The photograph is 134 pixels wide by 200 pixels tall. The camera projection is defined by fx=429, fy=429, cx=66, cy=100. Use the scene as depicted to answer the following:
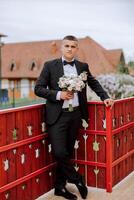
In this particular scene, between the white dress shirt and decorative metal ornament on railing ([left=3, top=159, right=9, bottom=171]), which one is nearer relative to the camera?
decorative metal ornament on railing ([left=3, top=159, right=9, bottom=171])

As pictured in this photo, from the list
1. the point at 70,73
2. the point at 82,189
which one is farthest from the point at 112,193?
the point at 70,73

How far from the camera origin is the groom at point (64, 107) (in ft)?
12.4

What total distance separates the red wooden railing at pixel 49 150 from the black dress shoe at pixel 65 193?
0.41ft

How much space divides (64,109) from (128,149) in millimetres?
1199

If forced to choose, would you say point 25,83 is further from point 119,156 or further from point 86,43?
point 119,156

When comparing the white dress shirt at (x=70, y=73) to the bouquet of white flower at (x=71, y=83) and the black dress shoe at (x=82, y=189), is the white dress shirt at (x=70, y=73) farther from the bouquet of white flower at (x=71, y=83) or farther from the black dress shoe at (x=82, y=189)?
the black dress shoe at (x=82, y=189)

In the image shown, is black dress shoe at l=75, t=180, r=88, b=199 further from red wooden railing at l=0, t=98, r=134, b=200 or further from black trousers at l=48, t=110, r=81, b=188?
red wooden railing at l=0, t=98, r=134, b=200

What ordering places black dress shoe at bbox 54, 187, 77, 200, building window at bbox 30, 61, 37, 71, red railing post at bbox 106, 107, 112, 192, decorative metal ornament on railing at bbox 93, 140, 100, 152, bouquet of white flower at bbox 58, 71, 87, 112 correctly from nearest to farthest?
1. bouquet of white flower at bbox 58, 71, 87, 112
2. black dress shoe at bbox 54, 187, 77, 200
3. red railing post at bbox 106, 107, 112, 192
4. decorative metal ornament on railing at bbox 93, 140, 100, 152
5. building window at bbox 30, 61, 37, 71

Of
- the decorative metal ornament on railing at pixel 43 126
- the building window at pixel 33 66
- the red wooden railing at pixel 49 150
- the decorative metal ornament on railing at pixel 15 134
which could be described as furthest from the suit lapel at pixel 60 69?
the building window at pixel 33 66

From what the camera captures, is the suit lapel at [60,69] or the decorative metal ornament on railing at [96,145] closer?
the suit lapel at [60,69]

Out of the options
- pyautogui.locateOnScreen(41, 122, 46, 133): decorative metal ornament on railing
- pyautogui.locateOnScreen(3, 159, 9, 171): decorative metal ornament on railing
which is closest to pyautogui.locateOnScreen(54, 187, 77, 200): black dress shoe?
pyautogui.locateOnScreen(41, 122, 46, 133): decorative metal ornament on railing

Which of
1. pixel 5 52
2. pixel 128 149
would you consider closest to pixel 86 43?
pixel 5 52

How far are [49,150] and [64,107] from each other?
1.70 feet

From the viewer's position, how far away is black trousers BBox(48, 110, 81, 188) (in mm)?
3818
